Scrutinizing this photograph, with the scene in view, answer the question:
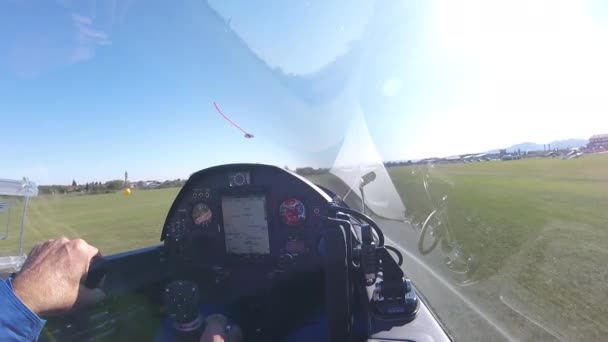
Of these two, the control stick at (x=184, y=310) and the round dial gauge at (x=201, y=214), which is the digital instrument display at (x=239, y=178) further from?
the control stick at (x=184, y=310)

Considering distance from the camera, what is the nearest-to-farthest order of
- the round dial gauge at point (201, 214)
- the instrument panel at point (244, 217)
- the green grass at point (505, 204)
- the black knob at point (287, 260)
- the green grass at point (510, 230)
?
the black knob at point (287, 260) → the instrument panel at point (244, 217) → the round dial gauge at point (201, 214) → the green grass at point (510, 230) → the green grass at point (505, 204)

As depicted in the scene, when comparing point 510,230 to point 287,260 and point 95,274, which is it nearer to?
point 287,260

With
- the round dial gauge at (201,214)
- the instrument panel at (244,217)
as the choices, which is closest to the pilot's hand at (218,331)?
the instrument panel at (244,217)

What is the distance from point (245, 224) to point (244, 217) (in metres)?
0.06

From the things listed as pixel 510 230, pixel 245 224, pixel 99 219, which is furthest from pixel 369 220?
pixel 99 219

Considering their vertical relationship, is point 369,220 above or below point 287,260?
above

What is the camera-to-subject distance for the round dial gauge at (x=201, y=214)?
328 centimetres

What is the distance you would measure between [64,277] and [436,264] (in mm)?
5218

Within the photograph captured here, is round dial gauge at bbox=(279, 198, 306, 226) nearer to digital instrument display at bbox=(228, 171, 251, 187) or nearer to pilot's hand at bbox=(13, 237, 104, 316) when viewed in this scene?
digital instrument display at bbox=(228, 171, 251, 187)

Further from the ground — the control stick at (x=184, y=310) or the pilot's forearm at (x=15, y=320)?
the pilot's forearm at (x=15, y=320)

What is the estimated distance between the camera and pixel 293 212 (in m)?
3.03

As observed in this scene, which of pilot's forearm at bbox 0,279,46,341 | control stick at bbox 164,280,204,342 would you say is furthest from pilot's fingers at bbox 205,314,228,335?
pilot's forearm at bbox 0,279,46,341

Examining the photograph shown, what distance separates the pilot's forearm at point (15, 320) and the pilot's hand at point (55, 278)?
118 mm

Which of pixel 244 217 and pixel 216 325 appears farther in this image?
pixel 244 217
